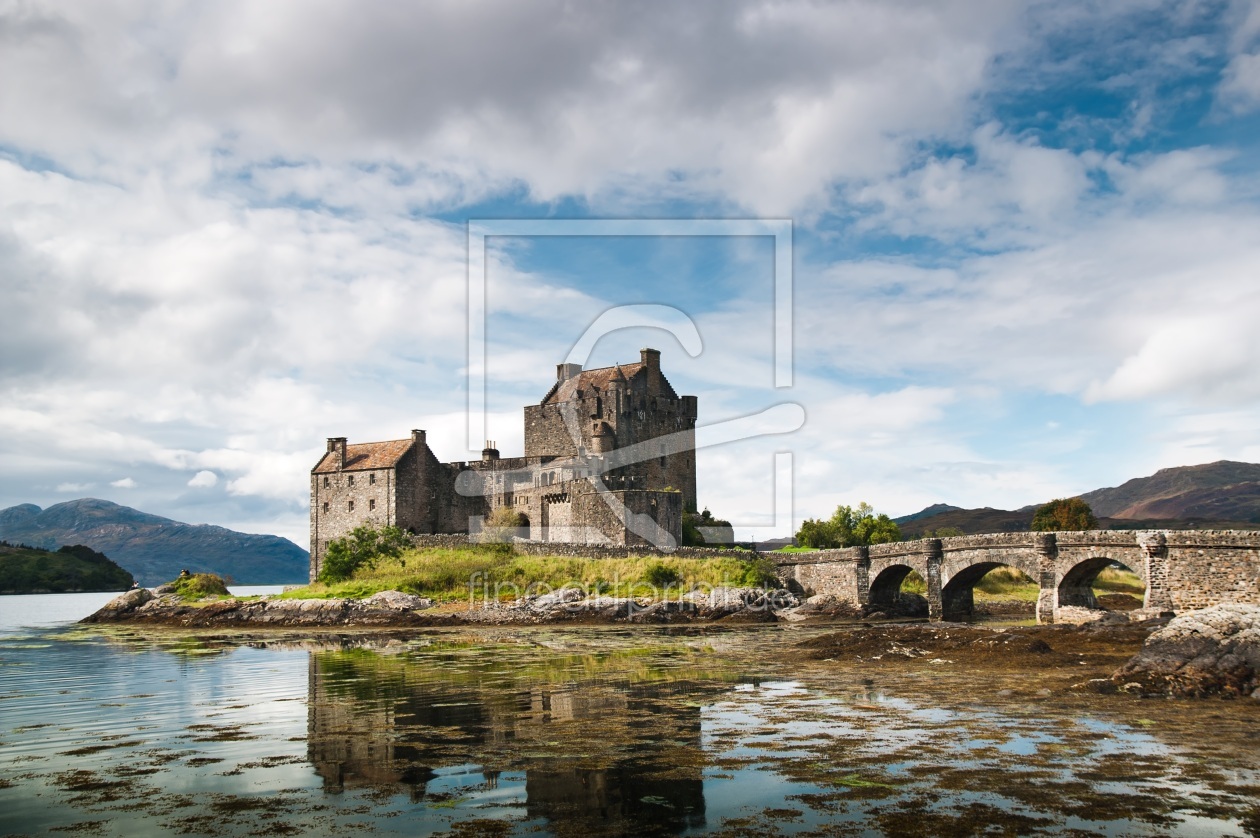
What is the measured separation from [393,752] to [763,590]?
116ft

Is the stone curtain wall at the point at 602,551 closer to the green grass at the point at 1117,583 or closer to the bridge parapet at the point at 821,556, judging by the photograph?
the bridge parapet at the point at 821,556

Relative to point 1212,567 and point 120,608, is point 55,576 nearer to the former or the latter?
point 120,608

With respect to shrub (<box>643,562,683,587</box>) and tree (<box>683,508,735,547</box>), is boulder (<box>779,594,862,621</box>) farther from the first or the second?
tree (<box>683,508,735,547</box>)

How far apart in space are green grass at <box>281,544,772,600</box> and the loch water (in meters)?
24.4

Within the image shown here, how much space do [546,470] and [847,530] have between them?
68.2ft

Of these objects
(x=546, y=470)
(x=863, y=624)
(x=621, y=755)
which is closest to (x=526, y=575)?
(x=546, y=470)

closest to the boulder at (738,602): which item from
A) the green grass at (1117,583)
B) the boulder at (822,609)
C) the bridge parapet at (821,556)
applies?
the boulder at (822,609)

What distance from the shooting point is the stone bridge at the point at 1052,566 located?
32469 mm

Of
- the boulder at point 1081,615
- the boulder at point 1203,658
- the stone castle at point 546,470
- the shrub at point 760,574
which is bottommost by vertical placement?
the boulder at point 1081,615

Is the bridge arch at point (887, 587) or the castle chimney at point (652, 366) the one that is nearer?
the bridge arch at point (887, 587)

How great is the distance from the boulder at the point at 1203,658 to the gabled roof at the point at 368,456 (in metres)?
48.7

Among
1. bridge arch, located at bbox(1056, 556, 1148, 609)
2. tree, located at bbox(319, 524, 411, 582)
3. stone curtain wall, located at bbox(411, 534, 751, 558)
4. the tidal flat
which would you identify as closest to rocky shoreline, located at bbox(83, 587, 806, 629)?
tree, located at bbox(319, 524, 411, 582)

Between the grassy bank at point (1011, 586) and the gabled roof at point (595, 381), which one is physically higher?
the gabled roof at point (595, 381)

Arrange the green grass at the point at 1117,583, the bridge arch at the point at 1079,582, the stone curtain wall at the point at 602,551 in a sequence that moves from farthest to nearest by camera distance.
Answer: the green grass at the point at 1117,583 → the stone curtain wall at the point at 602,551 → the bridge arch at the point at 1079,582
